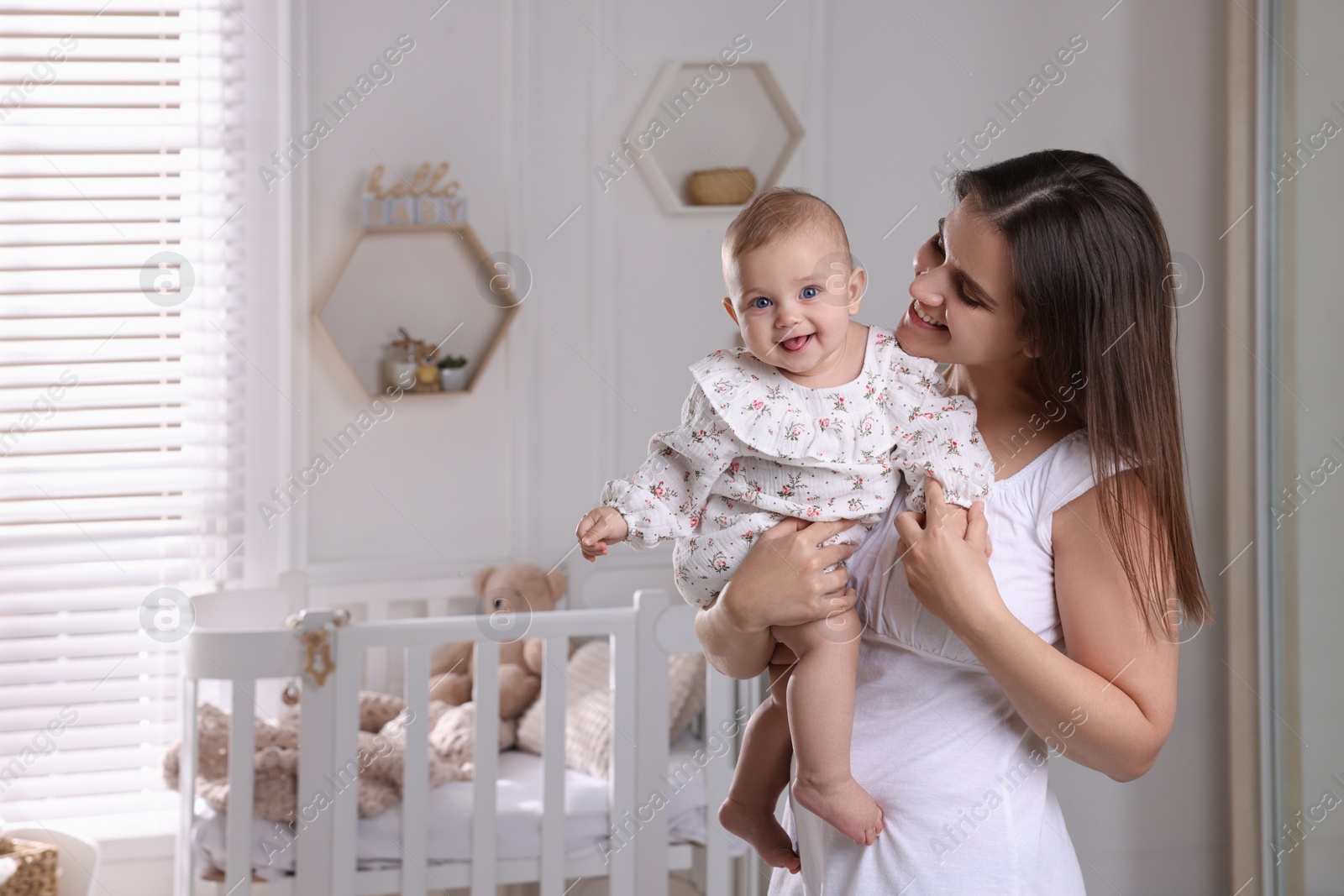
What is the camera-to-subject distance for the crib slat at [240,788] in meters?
1.88

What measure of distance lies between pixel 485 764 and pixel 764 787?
86 cm

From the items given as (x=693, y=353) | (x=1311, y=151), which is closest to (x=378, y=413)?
(x=693, y=353)

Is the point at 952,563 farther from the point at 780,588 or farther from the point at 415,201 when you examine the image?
the point at 415,201

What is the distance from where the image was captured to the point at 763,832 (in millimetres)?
1269

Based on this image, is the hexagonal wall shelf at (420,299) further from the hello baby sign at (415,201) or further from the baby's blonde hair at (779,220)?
the baby's blonde hair at (779,220)

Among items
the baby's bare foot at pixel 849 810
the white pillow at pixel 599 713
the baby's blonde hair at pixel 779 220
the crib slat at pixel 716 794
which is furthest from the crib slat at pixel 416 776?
the baby's blonde hair at pixel 779 220

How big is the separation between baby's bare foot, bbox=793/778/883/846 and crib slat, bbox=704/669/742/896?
105cm

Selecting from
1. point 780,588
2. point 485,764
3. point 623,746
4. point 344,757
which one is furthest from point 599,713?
point 780,588

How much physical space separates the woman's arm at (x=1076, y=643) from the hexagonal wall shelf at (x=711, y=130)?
1904 mm

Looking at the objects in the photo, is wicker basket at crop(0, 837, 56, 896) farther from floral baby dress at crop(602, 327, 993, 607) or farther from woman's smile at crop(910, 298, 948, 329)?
woman's smile at crop(910, 298, 948, 329)

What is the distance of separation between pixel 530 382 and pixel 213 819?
1259 mm

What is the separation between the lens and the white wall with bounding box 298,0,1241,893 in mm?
2711

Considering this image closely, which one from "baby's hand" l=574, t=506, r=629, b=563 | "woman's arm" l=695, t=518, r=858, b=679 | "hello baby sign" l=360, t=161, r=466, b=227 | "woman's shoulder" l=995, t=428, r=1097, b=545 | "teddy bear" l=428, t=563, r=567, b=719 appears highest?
"hello baby sign" l=360, t=161, r=466, b=227

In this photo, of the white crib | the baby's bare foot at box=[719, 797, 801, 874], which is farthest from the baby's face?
the white crib
